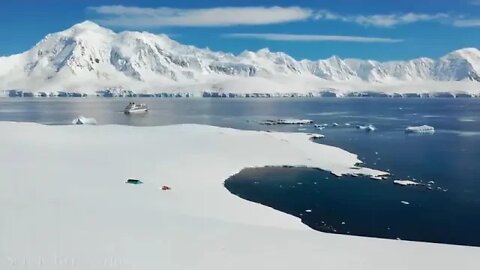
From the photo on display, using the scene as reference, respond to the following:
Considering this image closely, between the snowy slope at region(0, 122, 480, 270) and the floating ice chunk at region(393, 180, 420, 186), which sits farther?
the floating ice chunk at region(393, 180, 420, 186)

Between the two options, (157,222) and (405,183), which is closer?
(157,222)

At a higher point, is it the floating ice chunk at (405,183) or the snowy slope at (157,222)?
the snowy slope at (157,222)

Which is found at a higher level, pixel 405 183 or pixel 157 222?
pixel 157 222

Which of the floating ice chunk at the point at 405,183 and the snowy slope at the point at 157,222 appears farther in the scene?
the floating ice chunk at the point at 405,183

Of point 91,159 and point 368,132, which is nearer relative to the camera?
point 91,159

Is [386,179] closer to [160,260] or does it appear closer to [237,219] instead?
[237,219]

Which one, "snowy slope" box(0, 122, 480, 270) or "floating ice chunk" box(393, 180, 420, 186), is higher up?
"snowy slope" box(0, 122, 480, 270)

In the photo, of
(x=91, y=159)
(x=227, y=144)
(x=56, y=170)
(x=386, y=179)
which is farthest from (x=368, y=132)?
(x=56, y=170)

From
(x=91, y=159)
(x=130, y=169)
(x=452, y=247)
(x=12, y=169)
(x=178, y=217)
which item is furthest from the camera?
(x=91, y=159)
